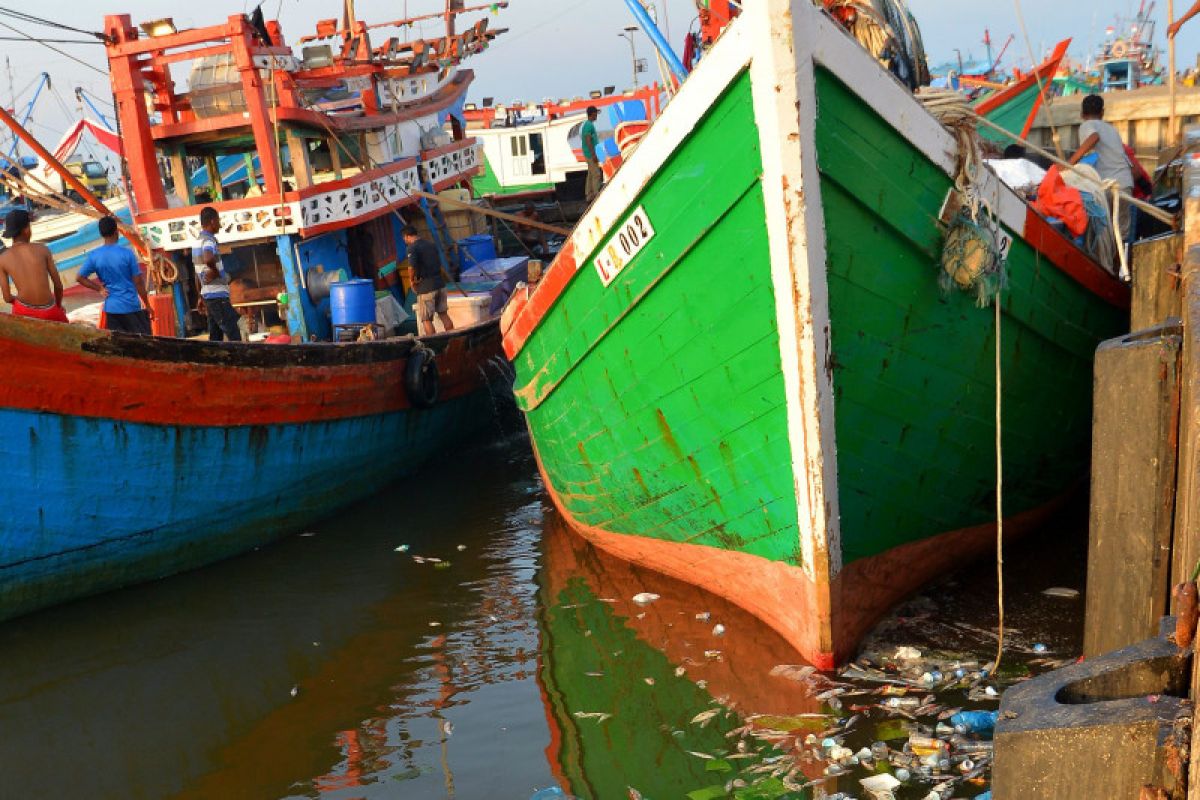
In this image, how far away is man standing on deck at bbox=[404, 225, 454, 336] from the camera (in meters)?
10.7

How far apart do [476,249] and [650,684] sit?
27.0 ft

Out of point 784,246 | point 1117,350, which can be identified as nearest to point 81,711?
point 784,246

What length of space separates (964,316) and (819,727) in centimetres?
216

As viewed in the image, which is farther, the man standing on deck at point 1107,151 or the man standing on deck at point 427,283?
the man standing on deck at point 427,283

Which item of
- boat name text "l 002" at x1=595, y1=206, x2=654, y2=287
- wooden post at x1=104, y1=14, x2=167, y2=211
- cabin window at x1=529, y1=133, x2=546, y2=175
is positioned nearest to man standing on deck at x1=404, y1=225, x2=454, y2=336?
wooden post at x1=104, y1=14, x2=167, y2=211

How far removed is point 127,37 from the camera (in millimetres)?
9891

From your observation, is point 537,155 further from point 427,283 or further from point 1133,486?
point 1133,486

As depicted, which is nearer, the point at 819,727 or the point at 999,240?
the point at 819,727

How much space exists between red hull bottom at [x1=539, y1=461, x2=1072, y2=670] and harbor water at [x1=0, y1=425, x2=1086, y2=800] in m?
0.12

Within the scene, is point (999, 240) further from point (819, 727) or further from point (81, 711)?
point (81, 711)

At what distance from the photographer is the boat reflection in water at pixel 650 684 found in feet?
16.8

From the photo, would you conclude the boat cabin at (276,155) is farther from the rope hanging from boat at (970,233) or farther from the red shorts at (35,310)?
the rope hanging from boat at (970,233)

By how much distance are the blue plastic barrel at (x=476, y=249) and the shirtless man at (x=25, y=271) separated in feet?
18.0

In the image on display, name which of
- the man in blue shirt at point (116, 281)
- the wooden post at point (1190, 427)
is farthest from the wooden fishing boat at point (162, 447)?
the wooden post at point (1190, 427)
